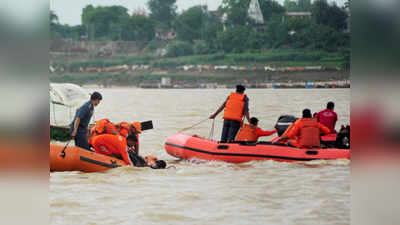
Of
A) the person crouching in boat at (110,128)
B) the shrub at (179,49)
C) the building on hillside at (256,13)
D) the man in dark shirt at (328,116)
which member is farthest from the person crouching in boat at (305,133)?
the building on hillside at (256,13)

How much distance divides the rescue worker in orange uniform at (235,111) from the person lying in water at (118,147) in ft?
6.20

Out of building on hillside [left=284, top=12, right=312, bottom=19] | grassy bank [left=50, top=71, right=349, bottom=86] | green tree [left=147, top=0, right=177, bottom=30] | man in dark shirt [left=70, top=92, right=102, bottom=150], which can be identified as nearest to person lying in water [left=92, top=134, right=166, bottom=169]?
man in dark shirt [left=70, top=92, right=102, bottom=150]

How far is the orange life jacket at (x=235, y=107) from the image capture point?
29.7 feet

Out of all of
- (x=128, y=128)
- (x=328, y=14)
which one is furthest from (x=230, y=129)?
(x=328, y=14)

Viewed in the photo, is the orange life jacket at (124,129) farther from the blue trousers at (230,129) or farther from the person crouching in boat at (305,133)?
the person crouching in boat at (305,133)

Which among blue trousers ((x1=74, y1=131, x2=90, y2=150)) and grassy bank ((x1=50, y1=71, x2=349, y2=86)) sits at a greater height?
grassy bank ((x1=50, y1=71, x2=349, y2=86))

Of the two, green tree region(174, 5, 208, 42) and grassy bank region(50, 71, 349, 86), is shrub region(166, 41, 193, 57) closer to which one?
green tree region(174, 5, 208, 42)

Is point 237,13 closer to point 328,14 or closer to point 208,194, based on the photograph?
point 328,14

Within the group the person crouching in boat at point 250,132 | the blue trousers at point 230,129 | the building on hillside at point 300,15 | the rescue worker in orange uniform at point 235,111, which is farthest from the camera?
the building on hillside at point 300,15

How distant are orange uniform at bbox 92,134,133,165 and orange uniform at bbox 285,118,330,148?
2.43 metres

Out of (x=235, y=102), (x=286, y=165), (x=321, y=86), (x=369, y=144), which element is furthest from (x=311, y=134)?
(x=321, y=86)

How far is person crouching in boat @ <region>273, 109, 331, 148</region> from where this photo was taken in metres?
8.21

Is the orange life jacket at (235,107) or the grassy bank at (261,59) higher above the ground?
the grassy bank at (261,59)

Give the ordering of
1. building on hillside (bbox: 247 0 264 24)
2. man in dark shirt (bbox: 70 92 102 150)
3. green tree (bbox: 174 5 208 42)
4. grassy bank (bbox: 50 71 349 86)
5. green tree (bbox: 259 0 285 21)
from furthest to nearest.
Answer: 1. green tree (bbox: 174 5 208 42)
2. green tree (bbox: 259 0 285 21)
3. building on hillside (bbox: 247 0 264 24)
4. grassy bank (bbox: 50 71 349 86)
5. man in dark shirt (bbox: 70 92 102 150)
